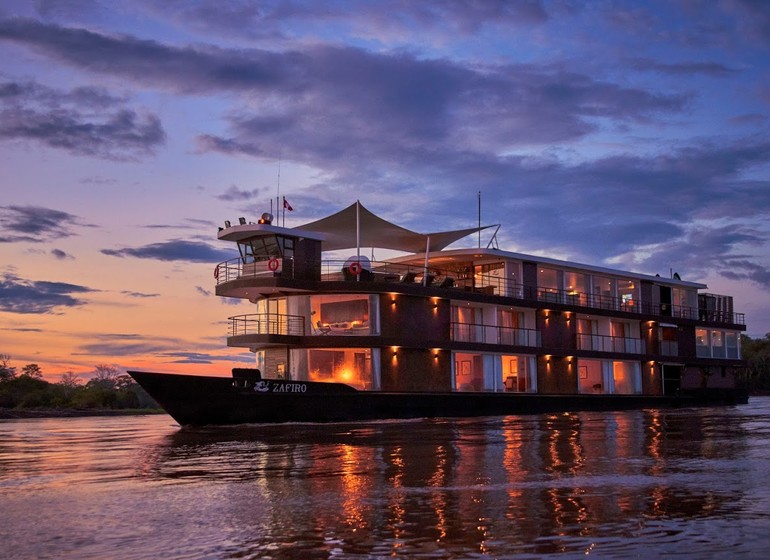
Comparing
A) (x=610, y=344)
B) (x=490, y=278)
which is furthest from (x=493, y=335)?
(x=610, y=344)

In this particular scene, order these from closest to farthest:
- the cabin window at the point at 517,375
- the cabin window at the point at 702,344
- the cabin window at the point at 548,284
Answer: the cabin window at the point at 517,375 < the cabin window at the point at 548,284 < the cabin window at the point at 702,344

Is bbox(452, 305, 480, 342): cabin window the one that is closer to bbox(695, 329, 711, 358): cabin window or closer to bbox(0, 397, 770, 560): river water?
bbox(695, 329, 711, 358): cabin window

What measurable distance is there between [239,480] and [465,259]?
2613 cm

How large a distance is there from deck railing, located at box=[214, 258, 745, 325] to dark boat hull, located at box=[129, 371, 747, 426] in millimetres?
4430

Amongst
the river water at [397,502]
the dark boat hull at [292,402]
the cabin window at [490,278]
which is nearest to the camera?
the river water at [397,502]

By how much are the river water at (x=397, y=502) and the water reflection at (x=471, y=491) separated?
22 mm

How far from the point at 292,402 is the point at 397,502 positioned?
1750 cm

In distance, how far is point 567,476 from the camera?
9.69 meters

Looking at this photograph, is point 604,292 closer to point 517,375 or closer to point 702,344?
point 517,375

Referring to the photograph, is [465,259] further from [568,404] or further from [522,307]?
[568,404]

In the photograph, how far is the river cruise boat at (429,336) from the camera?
26.2 m

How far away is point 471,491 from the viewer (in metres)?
8.64

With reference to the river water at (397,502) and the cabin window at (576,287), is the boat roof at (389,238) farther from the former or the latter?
the river water at (397,502)

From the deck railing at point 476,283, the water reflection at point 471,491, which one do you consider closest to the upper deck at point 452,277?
the deck railing at point 476,283
